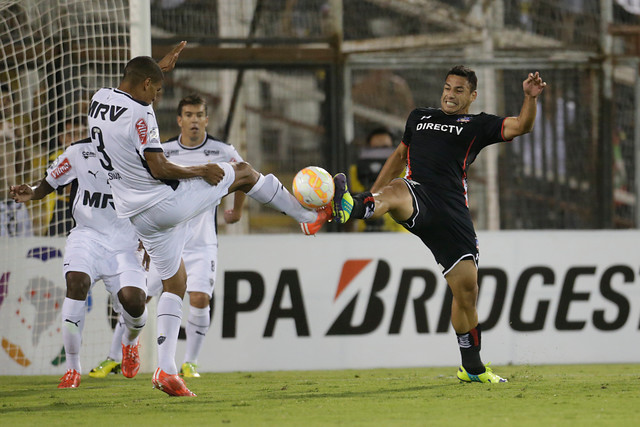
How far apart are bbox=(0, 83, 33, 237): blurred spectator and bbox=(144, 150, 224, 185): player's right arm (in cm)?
418

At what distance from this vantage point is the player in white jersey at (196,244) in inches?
356

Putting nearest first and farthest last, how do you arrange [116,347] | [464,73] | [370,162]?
1. [464,73]
2. [116,347]
3. [370,162]

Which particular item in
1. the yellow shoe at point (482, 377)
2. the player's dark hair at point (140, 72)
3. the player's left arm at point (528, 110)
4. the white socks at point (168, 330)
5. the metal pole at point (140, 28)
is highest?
the metal pole at point (140, 28)

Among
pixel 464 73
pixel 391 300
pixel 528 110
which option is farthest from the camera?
pixel 391 300

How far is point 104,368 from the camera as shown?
9227 millimetres

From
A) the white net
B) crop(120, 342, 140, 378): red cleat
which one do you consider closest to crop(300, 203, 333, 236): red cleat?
crop(120, 342, 140, 378): red cleat

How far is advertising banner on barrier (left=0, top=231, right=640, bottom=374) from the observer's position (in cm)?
1019

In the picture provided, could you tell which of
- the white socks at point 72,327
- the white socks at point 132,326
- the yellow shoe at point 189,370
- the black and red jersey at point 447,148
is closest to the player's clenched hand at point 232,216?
the white socks at point 132,326

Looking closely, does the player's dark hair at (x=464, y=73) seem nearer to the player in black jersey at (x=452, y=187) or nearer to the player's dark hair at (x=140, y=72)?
the player in black jersey at (x=452, y=187)

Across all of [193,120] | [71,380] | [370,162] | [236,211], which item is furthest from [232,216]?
[370,162]

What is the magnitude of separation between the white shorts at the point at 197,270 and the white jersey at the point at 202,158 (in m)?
0.07

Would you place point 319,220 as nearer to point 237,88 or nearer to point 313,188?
point 313,188

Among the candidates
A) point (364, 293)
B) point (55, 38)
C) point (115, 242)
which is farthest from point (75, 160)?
point (364, 293)

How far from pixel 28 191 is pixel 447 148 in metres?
3.27
